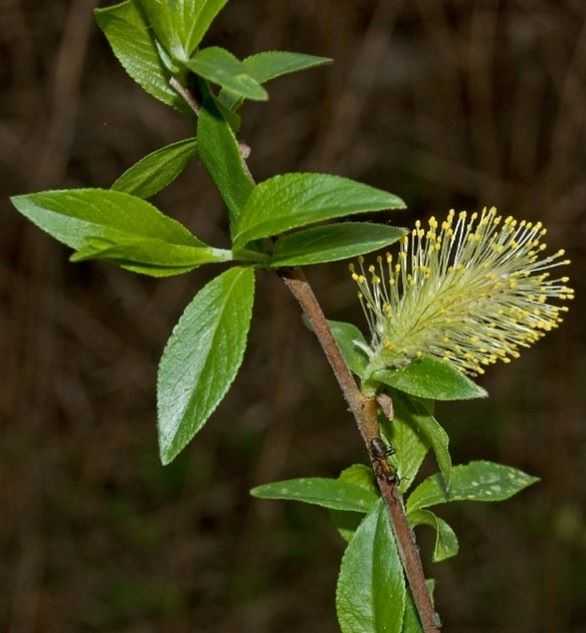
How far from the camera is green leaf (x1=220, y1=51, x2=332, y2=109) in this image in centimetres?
81

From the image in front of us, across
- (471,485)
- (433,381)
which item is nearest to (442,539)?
(471,485)

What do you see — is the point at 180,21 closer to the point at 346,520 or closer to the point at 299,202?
the point at 299,202

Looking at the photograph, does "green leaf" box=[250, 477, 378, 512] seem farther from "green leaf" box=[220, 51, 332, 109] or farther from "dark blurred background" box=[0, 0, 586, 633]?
"dark blurred background" box=[0, 0, 586, 633]

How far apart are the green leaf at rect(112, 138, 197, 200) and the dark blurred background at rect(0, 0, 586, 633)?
2.84 meters

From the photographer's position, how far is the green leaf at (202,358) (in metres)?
0.76

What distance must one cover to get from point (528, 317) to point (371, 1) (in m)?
3.29

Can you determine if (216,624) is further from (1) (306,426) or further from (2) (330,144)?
(2) (330,144)

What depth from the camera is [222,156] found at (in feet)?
2.59

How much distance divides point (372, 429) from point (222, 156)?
0.21 meters

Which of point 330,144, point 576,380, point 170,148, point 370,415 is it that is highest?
point 330,144

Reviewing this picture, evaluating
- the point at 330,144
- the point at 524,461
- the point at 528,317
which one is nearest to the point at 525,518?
the point at 524,461

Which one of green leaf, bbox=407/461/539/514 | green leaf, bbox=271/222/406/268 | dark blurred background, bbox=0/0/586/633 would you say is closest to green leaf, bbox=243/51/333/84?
green leaf, bbox=271/222/406/268

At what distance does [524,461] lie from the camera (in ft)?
13.2

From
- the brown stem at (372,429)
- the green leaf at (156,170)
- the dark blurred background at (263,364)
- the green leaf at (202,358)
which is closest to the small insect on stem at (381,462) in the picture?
the brown stem at (372,429)
